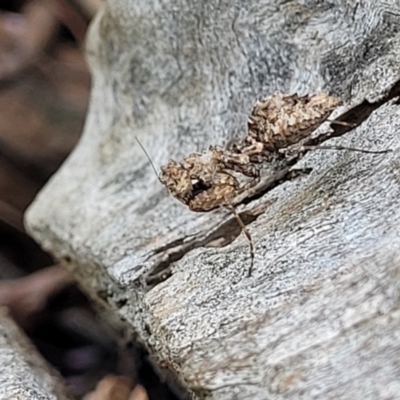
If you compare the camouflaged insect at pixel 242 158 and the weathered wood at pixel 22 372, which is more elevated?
the camouflaged insect at pixel 242 158

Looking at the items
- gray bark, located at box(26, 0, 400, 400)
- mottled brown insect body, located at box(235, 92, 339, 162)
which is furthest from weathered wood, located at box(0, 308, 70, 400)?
mottled brown insect body, located at box(235, 92, 339, 162)

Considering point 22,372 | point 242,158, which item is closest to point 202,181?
point 242,158

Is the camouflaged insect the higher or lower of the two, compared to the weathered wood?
higher

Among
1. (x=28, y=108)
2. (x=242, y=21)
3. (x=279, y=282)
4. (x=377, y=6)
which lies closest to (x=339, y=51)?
(x=377, y=6)

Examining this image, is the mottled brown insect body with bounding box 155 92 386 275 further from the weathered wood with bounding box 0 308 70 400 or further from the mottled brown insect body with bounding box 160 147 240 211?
the weathered wood with bounding box 0 308 70 400

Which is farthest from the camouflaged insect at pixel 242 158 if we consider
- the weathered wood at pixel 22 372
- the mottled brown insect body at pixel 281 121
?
the weathered wood at pixel 22 372

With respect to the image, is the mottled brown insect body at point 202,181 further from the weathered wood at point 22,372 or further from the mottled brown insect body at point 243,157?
the weathered wood at point 22,372

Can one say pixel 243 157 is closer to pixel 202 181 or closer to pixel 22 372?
pixel 202 181
